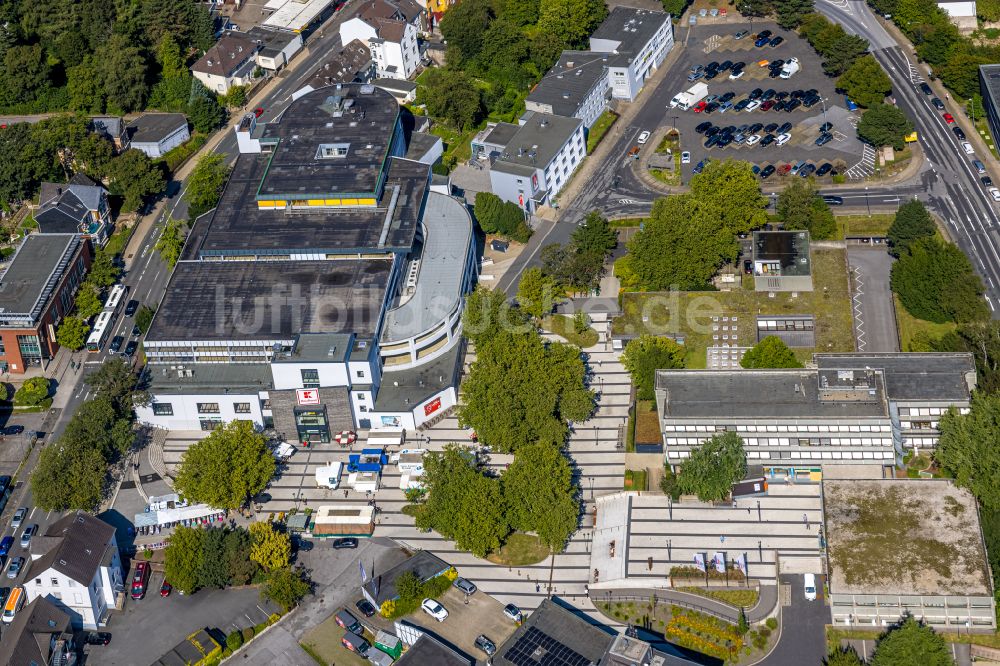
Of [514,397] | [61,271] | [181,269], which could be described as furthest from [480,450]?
[61,271]

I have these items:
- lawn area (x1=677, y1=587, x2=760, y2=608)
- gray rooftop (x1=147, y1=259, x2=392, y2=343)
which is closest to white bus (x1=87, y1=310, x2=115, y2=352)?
gray rooftop (x1=147, y1=259, x2=392, y2=343)

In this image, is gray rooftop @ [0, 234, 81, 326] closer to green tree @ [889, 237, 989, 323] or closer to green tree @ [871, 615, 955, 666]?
green tree @ [889, 237, 989, 323]

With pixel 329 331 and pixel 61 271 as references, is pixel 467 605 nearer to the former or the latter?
pixel 329 331

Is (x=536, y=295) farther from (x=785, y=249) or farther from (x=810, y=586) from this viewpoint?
(x=810, y=586)

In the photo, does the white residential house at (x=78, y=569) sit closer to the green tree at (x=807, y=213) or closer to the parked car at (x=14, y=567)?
the parked car at (x=14, y=567)

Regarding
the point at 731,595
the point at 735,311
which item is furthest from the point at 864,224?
the point at 731,595

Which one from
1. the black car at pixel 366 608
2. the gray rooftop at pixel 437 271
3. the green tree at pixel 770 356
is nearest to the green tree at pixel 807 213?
the green tree at pixel 770 356
